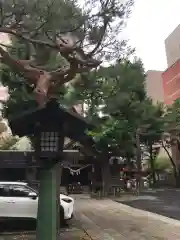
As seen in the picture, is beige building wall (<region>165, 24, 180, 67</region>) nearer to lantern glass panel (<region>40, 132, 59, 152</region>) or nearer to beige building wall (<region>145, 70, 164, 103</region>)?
beige building wall (<region>145, 70, 164, 103</region>)

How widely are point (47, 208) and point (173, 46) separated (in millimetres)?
31908

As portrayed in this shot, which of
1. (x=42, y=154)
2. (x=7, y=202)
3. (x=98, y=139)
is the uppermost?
(x=98, y=139)

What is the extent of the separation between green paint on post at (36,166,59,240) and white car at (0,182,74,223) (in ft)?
11.9

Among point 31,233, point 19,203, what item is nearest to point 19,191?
point 19,203

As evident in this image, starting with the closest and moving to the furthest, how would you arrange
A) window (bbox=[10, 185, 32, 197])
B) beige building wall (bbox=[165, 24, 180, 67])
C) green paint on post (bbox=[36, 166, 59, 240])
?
green paint on post (bbox=[36, 166, 59, 240]) → window (bbox=[10, 185, 32, 197]) → beige building wall (bbox=[165, 24, 180, 67])

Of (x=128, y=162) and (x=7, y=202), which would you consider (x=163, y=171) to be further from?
(x=7, y=202)

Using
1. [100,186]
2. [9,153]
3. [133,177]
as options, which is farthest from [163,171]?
[9,153]

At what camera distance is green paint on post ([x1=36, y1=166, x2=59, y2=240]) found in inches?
189

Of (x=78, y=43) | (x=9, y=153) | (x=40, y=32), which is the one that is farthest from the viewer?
(x=9, y=153)

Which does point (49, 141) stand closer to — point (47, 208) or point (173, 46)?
point (47, 208)

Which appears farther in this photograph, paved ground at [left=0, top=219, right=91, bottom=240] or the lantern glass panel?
paved ground at [left=0, top=219, right=91, bottom=240]

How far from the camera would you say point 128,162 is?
2348 cm

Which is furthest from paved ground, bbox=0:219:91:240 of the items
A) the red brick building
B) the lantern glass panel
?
the red brick building

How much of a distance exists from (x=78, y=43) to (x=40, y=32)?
3.43ft
